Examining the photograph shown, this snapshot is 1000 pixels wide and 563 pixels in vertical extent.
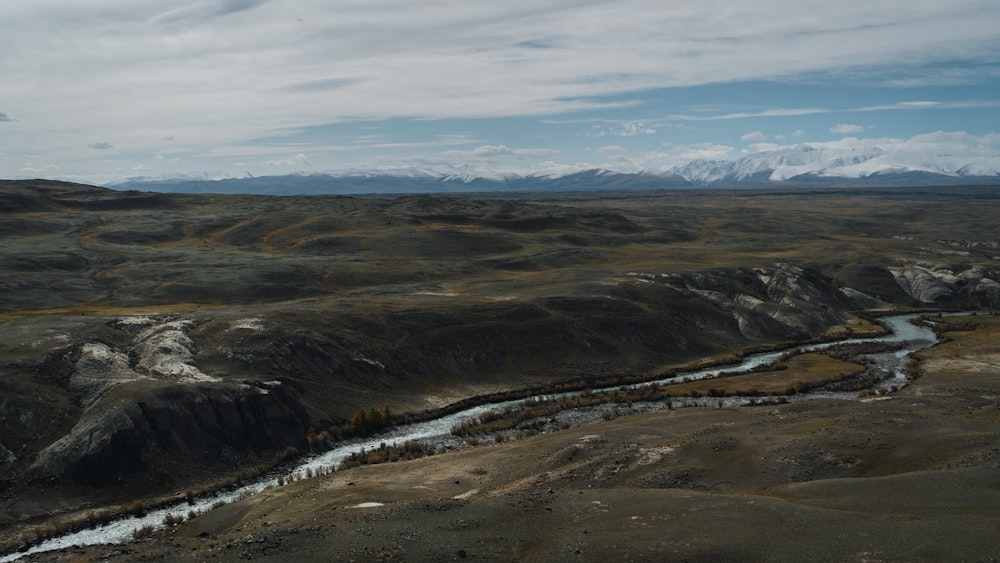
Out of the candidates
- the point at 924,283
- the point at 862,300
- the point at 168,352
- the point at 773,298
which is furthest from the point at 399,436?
the point at 924,283

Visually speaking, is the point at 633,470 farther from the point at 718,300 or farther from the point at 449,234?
the point at 449,234

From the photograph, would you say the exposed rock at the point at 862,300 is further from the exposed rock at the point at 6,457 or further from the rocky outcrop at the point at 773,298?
the exposed rock at the point at 6,457

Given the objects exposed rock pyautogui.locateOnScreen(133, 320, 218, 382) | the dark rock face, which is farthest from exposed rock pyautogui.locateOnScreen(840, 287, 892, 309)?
exposed rock pyautogui.locateOnScreen(133, 320, 218, 382)

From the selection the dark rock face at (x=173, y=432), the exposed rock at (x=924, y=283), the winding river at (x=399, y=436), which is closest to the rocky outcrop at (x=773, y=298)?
the winding river at (x=399, y=436)

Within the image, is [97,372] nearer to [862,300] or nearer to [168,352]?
[168,352]

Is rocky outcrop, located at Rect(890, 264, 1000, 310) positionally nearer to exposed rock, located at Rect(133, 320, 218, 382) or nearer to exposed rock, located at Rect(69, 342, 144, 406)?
exposed rock, located at Rect(133, 320, 218, 382)

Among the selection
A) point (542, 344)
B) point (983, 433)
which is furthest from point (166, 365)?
point (983, 433)
